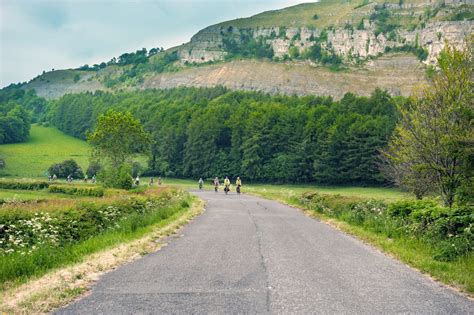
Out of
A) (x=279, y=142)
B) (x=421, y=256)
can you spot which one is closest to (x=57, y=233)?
(x=421, y=256)

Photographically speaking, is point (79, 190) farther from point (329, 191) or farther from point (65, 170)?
point (65, 170)

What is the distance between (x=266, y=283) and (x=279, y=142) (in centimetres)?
9735

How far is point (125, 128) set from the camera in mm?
65375

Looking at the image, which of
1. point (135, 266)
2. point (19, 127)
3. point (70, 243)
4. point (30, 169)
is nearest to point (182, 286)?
point (135, 266)

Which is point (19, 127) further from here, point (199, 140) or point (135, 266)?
point (135, 266)

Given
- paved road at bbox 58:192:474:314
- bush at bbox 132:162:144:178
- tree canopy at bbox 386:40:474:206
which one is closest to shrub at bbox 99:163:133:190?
tree canopy at bbox 386:40:474:206

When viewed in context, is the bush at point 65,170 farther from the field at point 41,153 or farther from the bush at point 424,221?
the bush at point 424,221

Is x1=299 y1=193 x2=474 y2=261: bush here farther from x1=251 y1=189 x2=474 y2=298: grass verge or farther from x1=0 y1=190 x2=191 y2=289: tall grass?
x1=0 y1=190 x2=191 y2=289: tall grass

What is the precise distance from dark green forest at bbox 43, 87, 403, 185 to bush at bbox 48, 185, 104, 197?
170 feet

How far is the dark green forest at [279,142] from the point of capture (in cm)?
9375

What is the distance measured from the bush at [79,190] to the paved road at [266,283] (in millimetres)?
32362

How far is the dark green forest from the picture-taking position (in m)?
93.8

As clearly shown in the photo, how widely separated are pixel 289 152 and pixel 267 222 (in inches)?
3129

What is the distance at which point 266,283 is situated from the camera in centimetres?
953
